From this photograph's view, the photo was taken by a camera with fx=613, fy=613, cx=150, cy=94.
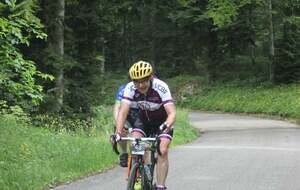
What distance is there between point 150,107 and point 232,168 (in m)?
5.35

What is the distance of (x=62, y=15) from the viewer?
20359mm

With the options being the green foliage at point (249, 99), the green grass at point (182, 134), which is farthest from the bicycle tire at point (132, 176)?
the green foliage at point (249, 99)

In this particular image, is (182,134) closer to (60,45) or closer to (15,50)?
(60,45)

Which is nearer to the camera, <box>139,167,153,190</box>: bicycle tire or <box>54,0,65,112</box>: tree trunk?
<box>139,167,153,190</box>: bicycle tire

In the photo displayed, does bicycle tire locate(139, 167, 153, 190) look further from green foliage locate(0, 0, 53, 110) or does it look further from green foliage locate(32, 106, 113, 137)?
green foliage locate(32, 106, 113, 137)

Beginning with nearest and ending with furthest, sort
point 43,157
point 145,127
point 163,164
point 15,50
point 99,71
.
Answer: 1. point 163,164
2. point 145,127
3. point 15,50
4. point 43,157
5. point 99,71

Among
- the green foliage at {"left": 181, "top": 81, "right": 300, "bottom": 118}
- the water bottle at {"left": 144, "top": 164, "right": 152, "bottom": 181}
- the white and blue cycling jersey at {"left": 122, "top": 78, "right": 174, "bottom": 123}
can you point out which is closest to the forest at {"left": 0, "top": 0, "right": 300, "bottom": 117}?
the green foliage at {"left": 181, "top": 81, "right": 300, "bottom": 118}

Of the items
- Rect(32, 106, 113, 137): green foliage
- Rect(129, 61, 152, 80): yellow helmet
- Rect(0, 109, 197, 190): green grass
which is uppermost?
Rect(129, 61, 152, 80): yellow helmet

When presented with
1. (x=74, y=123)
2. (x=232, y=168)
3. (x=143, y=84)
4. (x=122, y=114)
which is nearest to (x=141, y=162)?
(x=122, y=114)

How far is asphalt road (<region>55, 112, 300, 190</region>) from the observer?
10771 mm

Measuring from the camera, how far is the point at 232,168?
43.1 ft

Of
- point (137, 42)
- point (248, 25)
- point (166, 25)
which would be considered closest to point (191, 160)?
point (248, 25)

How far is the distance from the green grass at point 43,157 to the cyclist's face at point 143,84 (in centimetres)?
297

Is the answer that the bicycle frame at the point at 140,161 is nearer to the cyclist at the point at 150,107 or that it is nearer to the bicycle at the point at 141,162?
the bicycle at the point at 141,162
